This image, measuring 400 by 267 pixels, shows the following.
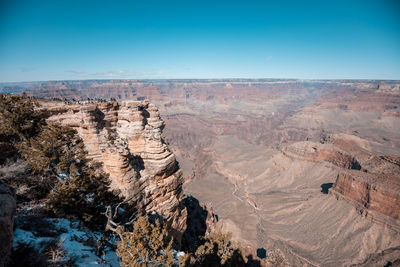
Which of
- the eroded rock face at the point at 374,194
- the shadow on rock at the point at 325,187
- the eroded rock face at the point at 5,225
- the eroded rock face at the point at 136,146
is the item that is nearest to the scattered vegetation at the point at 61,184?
the eroded rock face at the point at 136,146

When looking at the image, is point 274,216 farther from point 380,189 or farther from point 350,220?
A: point 380,189

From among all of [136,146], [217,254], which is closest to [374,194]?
[217,254]

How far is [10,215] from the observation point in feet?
19.4

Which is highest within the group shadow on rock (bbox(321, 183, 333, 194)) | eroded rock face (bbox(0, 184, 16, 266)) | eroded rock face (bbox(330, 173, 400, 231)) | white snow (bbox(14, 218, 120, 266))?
eroded rock face (bbox(0, 184, 16, 266))

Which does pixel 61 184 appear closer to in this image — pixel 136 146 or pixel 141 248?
pixel 136 146

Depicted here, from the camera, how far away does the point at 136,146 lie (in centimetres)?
1767

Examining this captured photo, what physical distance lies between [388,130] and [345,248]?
463 ft

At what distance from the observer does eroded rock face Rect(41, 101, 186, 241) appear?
15.6 m

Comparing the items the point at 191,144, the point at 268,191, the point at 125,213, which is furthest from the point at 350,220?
the point at 191,144

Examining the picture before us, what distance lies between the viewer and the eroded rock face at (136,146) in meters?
15.6

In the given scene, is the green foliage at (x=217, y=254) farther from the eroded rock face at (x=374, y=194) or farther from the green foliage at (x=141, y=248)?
the eroded rock face at (x=374, y=194)

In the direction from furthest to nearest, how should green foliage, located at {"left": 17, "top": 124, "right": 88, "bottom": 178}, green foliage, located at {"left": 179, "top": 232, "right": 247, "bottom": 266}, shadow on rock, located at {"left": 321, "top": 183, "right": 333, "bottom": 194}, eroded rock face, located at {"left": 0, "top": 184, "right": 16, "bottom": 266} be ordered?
shadow on rock, located at {"left": 321, "top": 183, "right": 333, "bottom": 194} → green foliage, located at {"left": 179, "top": 232, "right": 247, "bottom": 266} → green foliage, located at {"left": 17, "top": 124, "right": 88, "bottom": 178} → eroded rock face, located at {"left": 0, "top": 184, "right": 16, "bottom": 266}

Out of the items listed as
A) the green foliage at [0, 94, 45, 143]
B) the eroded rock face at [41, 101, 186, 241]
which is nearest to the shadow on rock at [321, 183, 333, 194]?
the eroded rock face at [41, 101, 186, 241]

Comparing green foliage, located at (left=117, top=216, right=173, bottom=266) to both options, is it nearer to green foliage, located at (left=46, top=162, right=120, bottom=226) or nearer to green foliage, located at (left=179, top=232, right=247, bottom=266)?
green foliage, located at (left=46, top=162, right=120, bottom=226)
